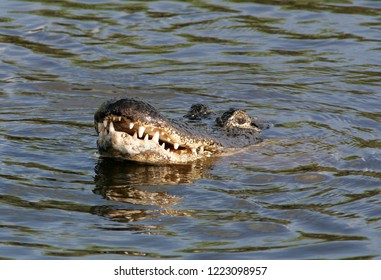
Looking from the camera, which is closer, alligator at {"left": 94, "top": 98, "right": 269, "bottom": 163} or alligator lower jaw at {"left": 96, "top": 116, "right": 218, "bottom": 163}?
alligator at {"left": 94, "top": 98, "right": 269, "bottom": 163}

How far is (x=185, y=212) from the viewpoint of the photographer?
808 centimetres

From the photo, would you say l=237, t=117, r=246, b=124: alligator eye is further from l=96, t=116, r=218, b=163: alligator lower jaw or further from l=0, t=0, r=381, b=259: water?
l=96, t=116, r=218, b=163: alligator lower jaw

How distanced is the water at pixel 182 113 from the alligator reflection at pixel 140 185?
0.8 inches

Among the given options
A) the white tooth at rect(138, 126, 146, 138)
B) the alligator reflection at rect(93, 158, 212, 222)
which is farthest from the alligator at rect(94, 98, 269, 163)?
the alligator reflection at rect(93, 158, 212, 222)

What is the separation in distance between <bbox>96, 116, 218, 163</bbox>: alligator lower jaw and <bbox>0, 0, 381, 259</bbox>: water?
0.41 ft

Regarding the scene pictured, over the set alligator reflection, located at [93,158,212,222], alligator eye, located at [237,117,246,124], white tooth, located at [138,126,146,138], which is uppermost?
white tooth, located at [138,126,146,138]

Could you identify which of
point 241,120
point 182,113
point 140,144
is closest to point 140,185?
point 140,144

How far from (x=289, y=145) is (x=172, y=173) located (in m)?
1.59

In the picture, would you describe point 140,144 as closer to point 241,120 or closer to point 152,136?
point 152,136

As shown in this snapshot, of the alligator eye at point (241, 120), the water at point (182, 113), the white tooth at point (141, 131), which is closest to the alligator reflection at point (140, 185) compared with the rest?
the water at point (182, 113)

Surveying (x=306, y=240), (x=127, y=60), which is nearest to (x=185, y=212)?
(x=306, y=240)

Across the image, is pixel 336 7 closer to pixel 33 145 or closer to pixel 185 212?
pixel 33 145

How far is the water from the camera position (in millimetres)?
7547
